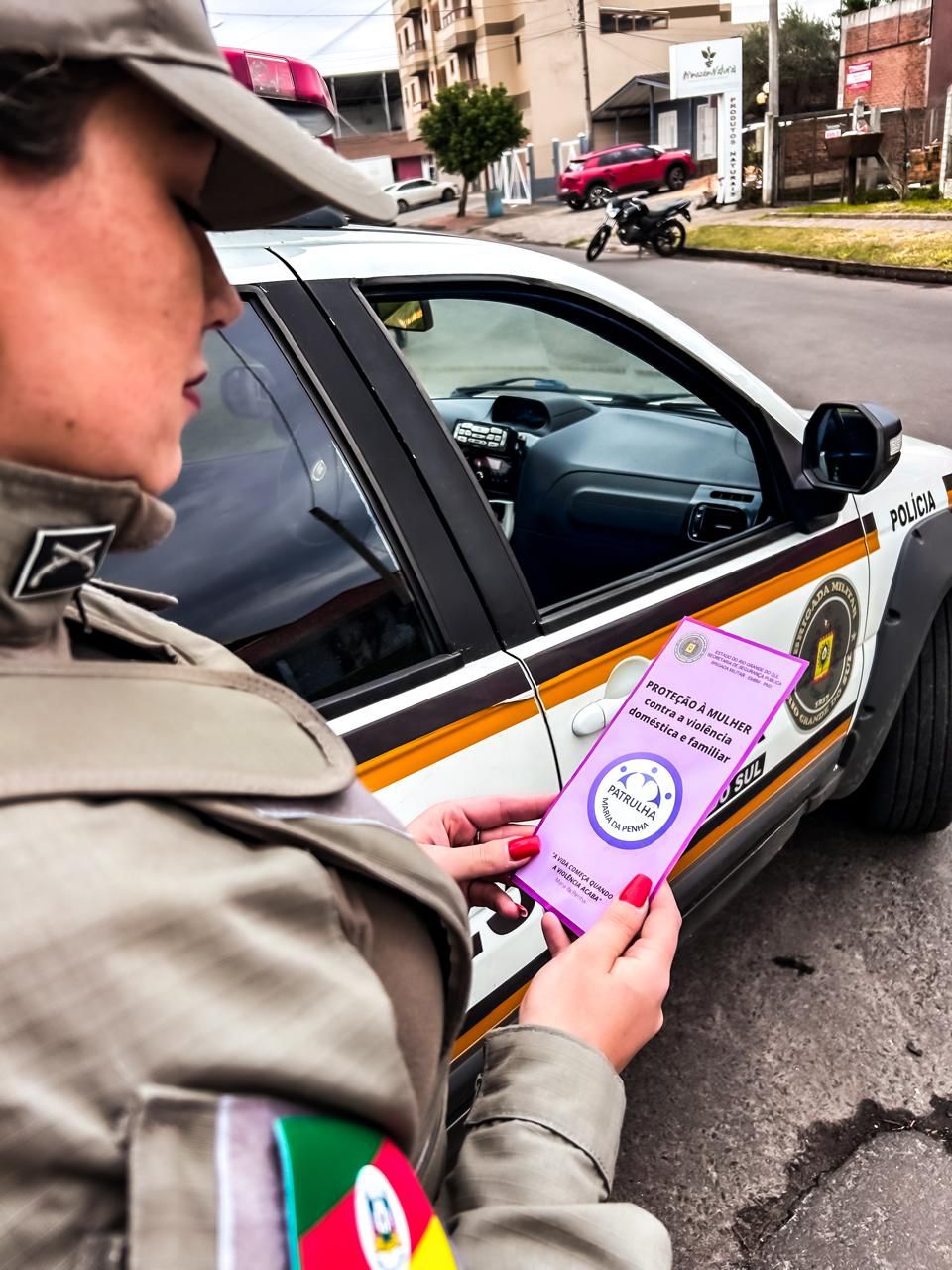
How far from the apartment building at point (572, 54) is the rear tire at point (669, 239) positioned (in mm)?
21509

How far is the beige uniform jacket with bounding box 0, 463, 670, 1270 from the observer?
455 millimetres

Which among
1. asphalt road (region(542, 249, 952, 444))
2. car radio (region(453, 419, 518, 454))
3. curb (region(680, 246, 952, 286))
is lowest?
asphalt road (region(542, 249, 952, 444))

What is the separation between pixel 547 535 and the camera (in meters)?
2.34

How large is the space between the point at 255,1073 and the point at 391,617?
989mm

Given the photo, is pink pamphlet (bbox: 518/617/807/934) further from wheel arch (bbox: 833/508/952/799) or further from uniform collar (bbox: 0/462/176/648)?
wheel arch (bbox: 833/508/952/799)

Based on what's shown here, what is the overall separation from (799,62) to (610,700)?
150 feet

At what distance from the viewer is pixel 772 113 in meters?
20.2

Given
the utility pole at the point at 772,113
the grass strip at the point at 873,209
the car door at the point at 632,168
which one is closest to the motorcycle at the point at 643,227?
the grass strip at the point at 873,209

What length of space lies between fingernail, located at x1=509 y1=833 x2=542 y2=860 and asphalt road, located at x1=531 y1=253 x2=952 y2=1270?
107 centimetres

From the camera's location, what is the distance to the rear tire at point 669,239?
16.4 m

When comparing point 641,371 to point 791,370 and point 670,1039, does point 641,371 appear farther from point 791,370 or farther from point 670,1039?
point 791,370

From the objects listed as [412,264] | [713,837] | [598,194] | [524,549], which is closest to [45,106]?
[412,264]

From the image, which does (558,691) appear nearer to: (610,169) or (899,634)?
(899,634)

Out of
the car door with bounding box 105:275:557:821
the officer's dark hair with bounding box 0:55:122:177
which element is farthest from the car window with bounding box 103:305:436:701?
the officer's dark hair with bounding box 0:55:122:177
